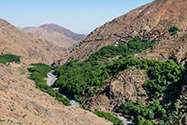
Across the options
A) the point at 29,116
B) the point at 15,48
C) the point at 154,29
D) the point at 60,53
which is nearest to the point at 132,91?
the point at 29,116

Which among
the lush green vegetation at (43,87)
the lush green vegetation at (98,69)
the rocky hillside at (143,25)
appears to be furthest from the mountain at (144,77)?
the lush green vegetation at (43,87)

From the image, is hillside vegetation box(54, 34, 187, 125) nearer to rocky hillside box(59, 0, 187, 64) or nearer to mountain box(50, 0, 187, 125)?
Result: mountain box(50, 0, 187, 125)

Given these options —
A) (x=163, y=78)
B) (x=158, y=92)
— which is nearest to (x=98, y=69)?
(x=163, y=78)

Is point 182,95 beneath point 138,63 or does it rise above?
beneath

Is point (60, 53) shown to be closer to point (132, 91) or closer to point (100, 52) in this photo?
point (100, 52)

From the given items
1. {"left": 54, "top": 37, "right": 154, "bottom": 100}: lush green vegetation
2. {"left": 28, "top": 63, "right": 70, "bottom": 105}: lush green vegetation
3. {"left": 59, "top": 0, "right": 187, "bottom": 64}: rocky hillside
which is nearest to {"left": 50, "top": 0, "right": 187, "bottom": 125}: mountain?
{"left": 54, "top": 37, "right": 154, "bottom": 100}: lush green vegetation

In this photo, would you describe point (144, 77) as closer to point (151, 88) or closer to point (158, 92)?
point (151, 88)

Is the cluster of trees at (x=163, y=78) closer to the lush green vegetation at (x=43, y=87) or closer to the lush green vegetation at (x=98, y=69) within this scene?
the lush green vegetation at (x=98, y=69)
